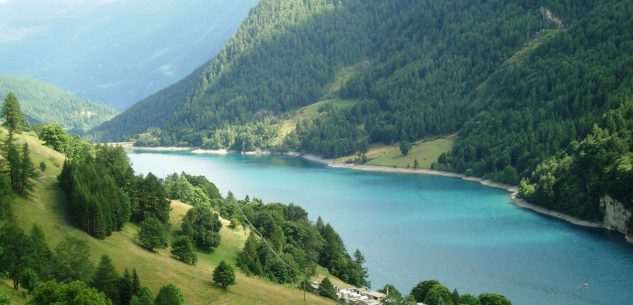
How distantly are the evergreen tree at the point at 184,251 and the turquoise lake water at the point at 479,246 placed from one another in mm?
30144

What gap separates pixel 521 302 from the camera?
293 feet

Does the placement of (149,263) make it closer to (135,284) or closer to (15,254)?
(135,284)

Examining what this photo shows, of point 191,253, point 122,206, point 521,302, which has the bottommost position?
point 521,302

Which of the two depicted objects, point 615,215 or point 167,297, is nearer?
point 167,297

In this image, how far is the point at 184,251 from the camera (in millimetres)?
79875

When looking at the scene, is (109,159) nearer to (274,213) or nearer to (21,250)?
(274,213)

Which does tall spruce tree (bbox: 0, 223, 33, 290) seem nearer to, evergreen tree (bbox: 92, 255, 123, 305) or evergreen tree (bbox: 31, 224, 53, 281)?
evergreen tree (bbox: 31, 224, 53, 281)

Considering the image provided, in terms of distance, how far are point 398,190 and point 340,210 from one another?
34.4 m

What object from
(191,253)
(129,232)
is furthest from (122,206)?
(191,253)

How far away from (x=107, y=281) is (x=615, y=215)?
322 ft

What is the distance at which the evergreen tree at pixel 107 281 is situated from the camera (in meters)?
59.7

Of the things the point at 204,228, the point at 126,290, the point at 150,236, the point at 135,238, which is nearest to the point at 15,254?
the point at 126,290

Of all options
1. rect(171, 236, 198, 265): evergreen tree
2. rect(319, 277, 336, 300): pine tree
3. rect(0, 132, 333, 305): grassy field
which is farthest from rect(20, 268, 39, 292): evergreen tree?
rect(319, 277, 336, 300): pine tree

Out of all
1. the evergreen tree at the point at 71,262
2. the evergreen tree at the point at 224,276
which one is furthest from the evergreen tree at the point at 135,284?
the evergreen tree at the point at 224,276
